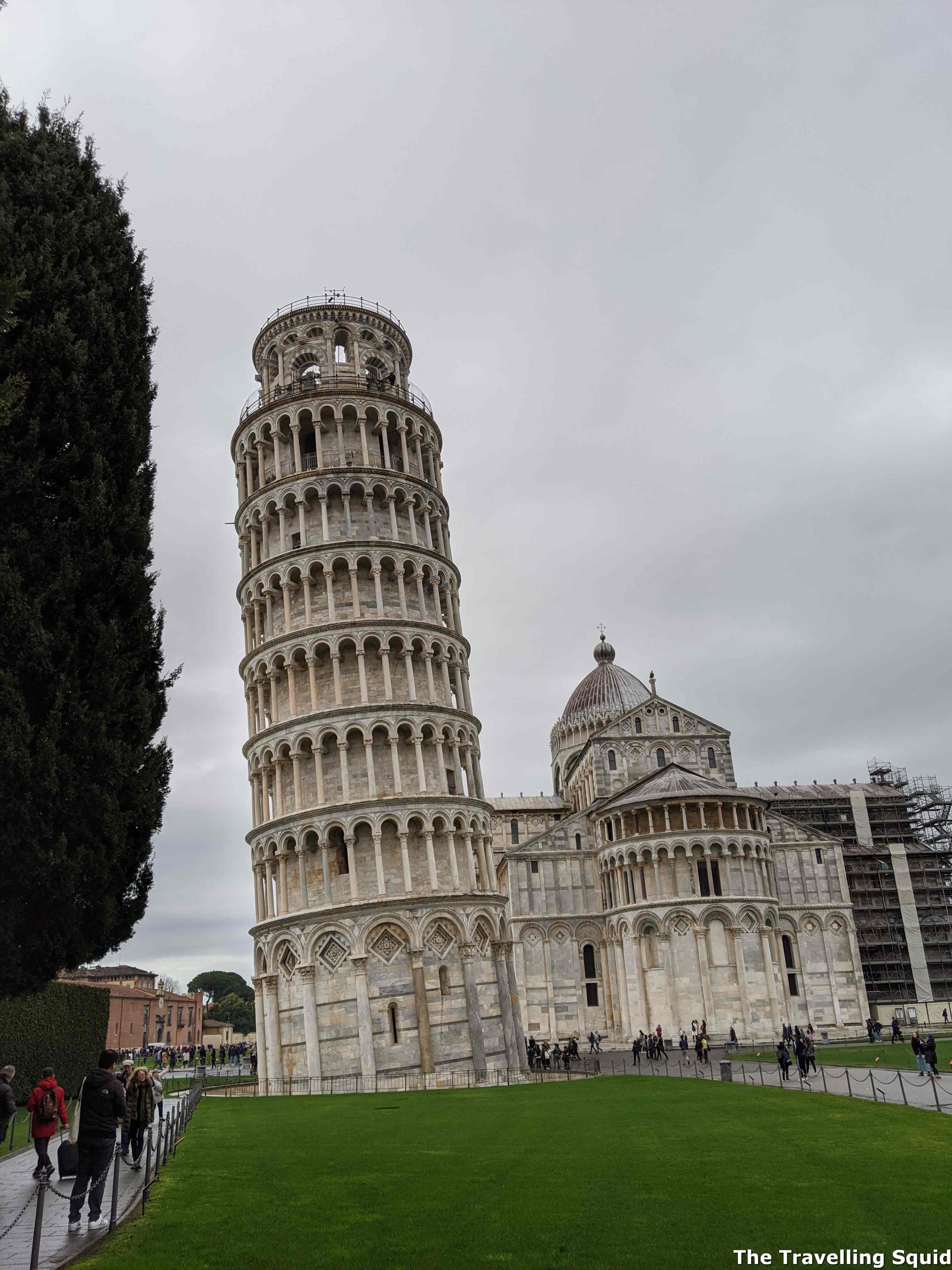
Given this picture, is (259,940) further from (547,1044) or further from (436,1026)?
(547,1044)

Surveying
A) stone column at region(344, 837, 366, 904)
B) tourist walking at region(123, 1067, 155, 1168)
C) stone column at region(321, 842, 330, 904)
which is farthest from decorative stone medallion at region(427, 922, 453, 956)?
tourist walking at region(123, 1067, 155, 1168)

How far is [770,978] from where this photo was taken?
5434 cm

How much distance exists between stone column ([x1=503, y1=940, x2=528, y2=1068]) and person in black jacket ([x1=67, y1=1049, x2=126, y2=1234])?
28537 millimetres

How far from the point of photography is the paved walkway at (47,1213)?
9836 millimetres

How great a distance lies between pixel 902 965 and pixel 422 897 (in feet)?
168

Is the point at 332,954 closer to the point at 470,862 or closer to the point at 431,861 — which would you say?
the point at 431,861

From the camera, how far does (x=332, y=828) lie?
38406mm

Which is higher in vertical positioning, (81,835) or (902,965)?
(81,835)

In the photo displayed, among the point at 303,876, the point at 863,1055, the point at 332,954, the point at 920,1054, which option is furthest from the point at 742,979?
the point at 303,876

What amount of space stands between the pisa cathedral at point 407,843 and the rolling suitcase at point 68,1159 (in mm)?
24325

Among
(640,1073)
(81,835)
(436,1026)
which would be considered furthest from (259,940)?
(81,835)

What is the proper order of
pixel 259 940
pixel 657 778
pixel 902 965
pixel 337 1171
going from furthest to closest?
1. pixel 902 965
2. pixel 657 778
3. pixel 259 940
4. pixel 337 1171

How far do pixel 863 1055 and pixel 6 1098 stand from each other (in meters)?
37.1

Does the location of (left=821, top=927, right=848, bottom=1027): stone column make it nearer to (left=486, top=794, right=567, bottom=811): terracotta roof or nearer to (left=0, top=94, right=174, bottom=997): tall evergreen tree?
(left=486, top=794, right=567, bottom=811): terracotta roof
